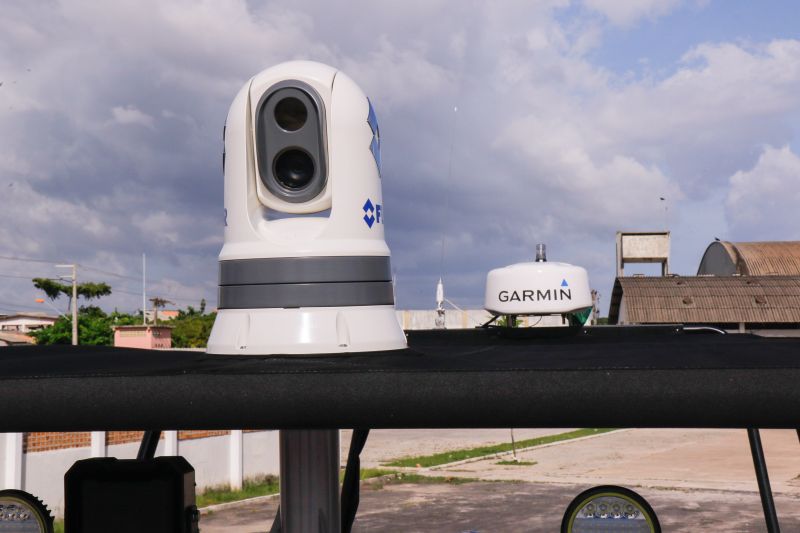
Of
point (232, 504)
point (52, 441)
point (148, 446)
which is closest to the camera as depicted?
point (148, 446)

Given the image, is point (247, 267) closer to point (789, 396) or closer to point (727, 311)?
point (789, 396)

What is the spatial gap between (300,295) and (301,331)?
0.12 m

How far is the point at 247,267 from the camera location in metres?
2.79

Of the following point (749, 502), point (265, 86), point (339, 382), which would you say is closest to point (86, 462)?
point (339, 382)

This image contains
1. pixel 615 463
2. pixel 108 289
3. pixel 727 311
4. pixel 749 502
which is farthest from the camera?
pixel 108 289

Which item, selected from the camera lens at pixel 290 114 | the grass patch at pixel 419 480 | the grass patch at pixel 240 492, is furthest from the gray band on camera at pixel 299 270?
the grass patch at pixel 419 480

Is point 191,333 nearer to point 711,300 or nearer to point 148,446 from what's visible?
point 711,300

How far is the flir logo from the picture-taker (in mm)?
2855

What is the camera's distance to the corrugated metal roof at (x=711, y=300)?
30.8 metres

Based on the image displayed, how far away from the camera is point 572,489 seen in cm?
1697

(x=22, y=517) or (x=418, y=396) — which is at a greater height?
(x=418, y=396)

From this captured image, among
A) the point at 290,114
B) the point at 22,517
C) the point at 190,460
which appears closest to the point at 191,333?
the point at 190,460

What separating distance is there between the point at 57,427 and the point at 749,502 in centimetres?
1580

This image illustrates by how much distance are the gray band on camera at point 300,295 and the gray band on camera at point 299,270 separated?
0.05 ft
